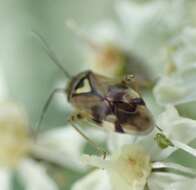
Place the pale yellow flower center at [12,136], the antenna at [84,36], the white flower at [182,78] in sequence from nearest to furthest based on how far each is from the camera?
the white flower at [182,78] → the antenna at [84,36] → the pale yellow flower center at [12,136]

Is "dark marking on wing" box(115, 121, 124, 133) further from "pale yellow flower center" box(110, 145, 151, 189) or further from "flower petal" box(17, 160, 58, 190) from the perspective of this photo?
Result: "flower petal" box(17, 160, 58, 190)

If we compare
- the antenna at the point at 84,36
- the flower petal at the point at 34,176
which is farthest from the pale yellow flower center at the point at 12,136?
the antenna at the point at 84,36

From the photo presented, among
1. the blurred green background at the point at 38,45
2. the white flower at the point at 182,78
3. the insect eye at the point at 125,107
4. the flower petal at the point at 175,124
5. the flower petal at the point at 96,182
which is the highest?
the insect eye at the point at 125,107

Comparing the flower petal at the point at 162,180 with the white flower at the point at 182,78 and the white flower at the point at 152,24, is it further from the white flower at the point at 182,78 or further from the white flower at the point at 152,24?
the white flower at the point at 152,24

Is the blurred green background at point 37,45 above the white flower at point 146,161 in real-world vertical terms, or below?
below

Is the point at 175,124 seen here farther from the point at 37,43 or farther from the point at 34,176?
the point at 37,43

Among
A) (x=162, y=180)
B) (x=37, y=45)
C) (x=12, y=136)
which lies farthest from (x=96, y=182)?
(x=37, y=45)

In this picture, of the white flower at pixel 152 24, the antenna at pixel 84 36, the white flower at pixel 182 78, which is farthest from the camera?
the antenna at pixel 84 36
